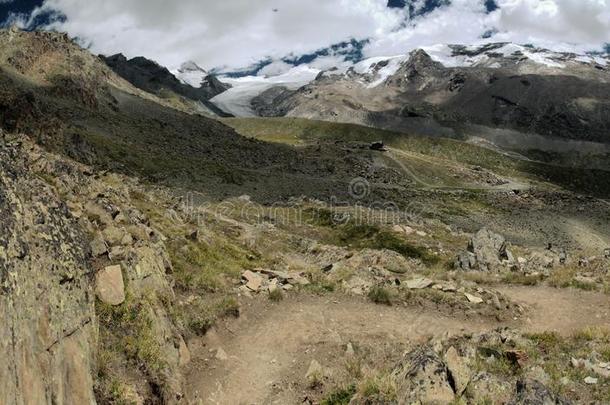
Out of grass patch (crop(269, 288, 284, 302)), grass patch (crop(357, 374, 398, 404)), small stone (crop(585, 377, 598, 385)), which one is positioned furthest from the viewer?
grass patch (crop(269, 288, 284, 302))

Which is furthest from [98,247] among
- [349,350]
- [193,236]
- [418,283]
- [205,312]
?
[418,283]

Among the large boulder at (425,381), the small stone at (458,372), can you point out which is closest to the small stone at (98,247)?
the large boulder at (425,381)

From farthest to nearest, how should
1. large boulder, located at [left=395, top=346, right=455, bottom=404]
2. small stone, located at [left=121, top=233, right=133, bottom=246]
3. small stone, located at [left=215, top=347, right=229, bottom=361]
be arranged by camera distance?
small stone, located at [left=121, top=233, right=133, bottom=246], small stone, located at [left=215, top=347, right=229, bottom=361], large boulder, located at [left=395, top=346, right=455, bottom=404]

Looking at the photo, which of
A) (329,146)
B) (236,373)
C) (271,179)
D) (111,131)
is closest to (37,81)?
(111,131)

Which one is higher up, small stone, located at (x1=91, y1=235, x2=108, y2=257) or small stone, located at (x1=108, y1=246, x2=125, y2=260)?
small stone, located at (x1=91, y1=235, x2=108, y2=257)

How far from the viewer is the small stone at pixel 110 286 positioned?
14.4m

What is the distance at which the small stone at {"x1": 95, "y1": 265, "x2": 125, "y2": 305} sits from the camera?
14.4 metres

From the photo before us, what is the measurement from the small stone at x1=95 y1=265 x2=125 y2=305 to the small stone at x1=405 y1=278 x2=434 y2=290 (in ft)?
43.4

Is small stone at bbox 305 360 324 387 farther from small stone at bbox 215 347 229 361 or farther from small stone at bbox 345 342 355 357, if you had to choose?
small stone at bbox 215 347 229 361

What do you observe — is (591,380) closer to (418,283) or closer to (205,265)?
(418,283)

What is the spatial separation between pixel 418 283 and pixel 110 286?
14.3 m

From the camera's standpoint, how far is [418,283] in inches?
947

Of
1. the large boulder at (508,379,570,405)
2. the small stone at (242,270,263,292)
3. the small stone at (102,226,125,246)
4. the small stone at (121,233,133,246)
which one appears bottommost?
the small stone at (242,270,263,292)

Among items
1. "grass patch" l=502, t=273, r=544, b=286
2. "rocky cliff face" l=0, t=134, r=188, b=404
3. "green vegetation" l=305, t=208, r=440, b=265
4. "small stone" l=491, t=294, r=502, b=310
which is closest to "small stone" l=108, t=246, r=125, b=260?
"rocky cliff face" l=0, t=134, r=188, b=404
